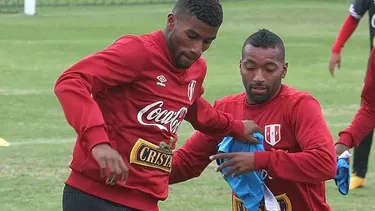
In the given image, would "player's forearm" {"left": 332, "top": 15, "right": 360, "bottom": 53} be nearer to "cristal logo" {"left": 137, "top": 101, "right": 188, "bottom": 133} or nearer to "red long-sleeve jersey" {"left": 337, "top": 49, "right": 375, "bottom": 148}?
"red long-sleeve jersey" {"left": 337, "top": 49, "right": 375, "bottom": 148}

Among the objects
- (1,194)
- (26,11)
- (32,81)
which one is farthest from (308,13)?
(1,194)

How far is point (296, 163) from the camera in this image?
17.0 feet

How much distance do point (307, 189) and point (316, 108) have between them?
1.50 feet

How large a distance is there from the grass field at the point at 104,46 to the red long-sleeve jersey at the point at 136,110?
3.38 m

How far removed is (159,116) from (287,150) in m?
0.85

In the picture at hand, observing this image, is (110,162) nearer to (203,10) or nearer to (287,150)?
(203,10)

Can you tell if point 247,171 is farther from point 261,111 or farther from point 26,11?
point 26,11

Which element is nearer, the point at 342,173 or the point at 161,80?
the point at 161,80

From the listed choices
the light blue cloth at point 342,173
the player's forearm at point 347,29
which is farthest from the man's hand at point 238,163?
the player's forearm at point 347,29

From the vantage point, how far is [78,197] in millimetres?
4906

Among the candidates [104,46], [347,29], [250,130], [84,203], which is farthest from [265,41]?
[104,46]

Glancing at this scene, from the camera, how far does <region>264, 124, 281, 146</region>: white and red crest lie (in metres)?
5.43

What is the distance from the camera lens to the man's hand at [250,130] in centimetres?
538

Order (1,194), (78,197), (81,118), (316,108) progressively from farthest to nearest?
(1,194) < (316,108) < (78,197) < (81,118)
